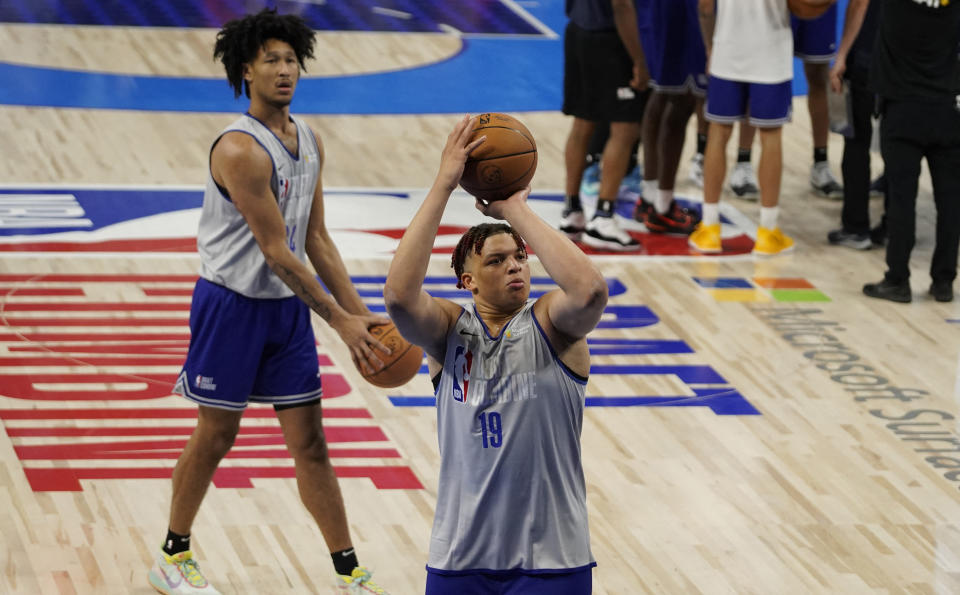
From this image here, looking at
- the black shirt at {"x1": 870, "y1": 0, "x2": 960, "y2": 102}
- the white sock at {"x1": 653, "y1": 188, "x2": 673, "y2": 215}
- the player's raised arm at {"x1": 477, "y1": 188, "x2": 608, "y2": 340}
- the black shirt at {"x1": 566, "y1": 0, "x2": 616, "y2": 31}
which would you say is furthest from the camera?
the white sock at {"x1": 653, "y1": 188, "x2": 673, "y2": 215}

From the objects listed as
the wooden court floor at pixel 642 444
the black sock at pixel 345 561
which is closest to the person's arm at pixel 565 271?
the black sock at pixel 345 561

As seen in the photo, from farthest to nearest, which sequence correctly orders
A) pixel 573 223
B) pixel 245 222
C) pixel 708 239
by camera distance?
pixel 573 223 → pixel 708 239 → pixel 245 222

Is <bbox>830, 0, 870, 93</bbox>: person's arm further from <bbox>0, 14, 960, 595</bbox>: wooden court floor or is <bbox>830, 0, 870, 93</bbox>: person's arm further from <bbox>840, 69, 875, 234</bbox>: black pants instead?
<bbox>0, 14, 960, 595</bbox>: wooden court floor

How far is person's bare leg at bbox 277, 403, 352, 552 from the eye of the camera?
491 centimetres

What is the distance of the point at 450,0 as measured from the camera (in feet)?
52.3

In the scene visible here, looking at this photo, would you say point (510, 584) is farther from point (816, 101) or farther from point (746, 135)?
point (816, 101)

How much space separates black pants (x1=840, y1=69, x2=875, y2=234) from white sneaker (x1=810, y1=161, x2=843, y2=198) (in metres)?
1.04

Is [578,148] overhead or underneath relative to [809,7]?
underneath

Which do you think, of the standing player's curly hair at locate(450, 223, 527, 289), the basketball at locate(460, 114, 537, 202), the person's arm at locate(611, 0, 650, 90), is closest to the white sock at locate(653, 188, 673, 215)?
the person's arm at locate(611, 0, 650, 90)

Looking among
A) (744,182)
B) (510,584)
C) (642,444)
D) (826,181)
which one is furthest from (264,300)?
(826,181)

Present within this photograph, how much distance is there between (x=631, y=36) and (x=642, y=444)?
3.09 meters

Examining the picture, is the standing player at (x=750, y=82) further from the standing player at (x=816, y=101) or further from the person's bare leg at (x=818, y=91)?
the person's bare leg at (x=818, y=91)

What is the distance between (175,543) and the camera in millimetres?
5059

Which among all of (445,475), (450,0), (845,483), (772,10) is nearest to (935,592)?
(845,483)
